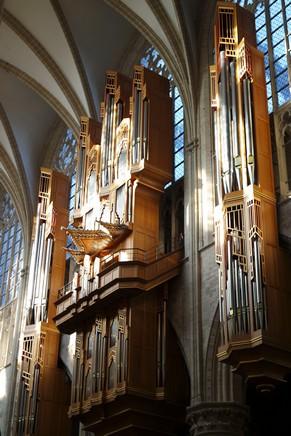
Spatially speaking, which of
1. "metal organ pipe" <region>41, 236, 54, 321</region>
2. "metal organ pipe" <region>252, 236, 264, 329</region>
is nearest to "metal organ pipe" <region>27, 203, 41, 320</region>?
"metal organ pipe" <region>41, 236, 54, 321</region>

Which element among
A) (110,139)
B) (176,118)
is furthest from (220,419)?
(176,118)

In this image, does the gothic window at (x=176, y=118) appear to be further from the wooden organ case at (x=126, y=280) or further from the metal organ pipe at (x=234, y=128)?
the metal organ pipe at (x=234, y=128)

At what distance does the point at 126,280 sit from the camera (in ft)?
62.7

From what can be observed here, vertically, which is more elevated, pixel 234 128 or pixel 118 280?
pixel 234 128

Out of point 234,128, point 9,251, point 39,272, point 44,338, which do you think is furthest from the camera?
point 9,251

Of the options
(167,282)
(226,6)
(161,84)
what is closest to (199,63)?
(161,84)

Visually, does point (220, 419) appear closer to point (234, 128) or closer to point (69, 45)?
point (234, 128)

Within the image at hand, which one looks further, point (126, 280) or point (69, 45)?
point (69, 45)

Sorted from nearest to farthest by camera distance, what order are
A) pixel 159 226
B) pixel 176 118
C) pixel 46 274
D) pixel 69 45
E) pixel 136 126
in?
pixel 136 126 < pixel 159 226 < pixel 176 118 < pixel 46 274 < pixel 69 45

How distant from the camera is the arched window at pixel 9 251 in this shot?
30781mm

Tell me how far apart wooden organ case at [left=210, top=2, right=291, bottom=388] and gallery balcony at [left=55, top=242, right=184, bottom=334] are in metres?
2.68

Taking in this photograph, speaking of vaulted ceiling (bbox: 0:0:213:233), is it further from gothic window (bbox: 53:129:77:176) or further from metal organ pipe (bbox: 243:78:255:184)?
metal organ pipe (bbox: 243:78:255:184)

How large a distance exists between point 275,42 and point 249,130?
415cm

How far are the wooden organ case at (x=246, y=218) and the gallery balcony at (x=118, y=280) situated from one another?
8.80ft
